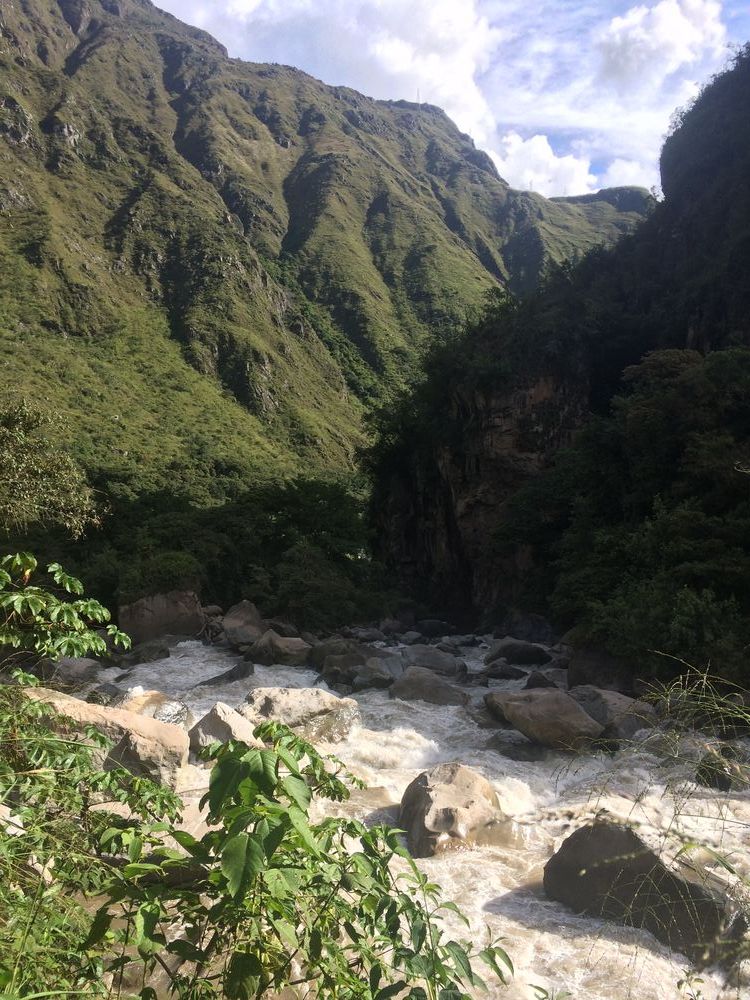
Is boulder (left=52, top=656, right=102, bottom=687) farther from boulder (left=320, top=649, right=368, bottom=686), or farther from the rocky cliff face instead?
the rocky cliff face

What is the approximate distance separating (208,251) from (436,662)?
61764 millimetres

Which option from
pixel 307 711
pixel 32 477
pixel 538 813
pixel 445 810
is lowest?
pixel 538 813

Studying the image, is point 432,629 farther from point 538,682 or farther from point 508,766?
point 508,766

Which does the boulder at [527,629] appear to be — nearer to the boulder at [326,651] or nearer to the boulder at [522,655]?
the boulder at [522,655]

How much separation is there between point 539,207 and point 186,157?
222 ft

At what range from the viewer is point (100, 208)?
6462 centimetres

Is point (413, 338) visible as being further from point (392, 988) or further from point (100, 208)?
point (392, 988)

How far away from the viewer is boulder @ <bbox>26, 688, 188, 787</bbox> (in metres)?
6.24

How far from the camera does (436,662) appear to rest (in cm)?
→ 1441

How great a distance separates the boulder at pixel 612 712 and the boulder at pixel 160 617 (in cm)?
1108

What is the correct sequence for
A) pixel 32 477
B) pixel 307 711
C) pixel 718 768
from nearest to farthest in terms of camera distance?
1. pixel 718 768
2. pixel 307 711
3. pixel 32 477

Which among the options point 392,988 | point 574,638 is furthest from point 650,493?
point 392,988

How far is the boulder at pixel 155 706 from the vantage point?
966 centimetres

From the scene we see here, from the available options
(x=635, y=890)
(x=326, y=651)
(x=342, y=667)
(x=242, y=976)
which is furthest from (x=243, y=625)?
(x=242, y=976)
